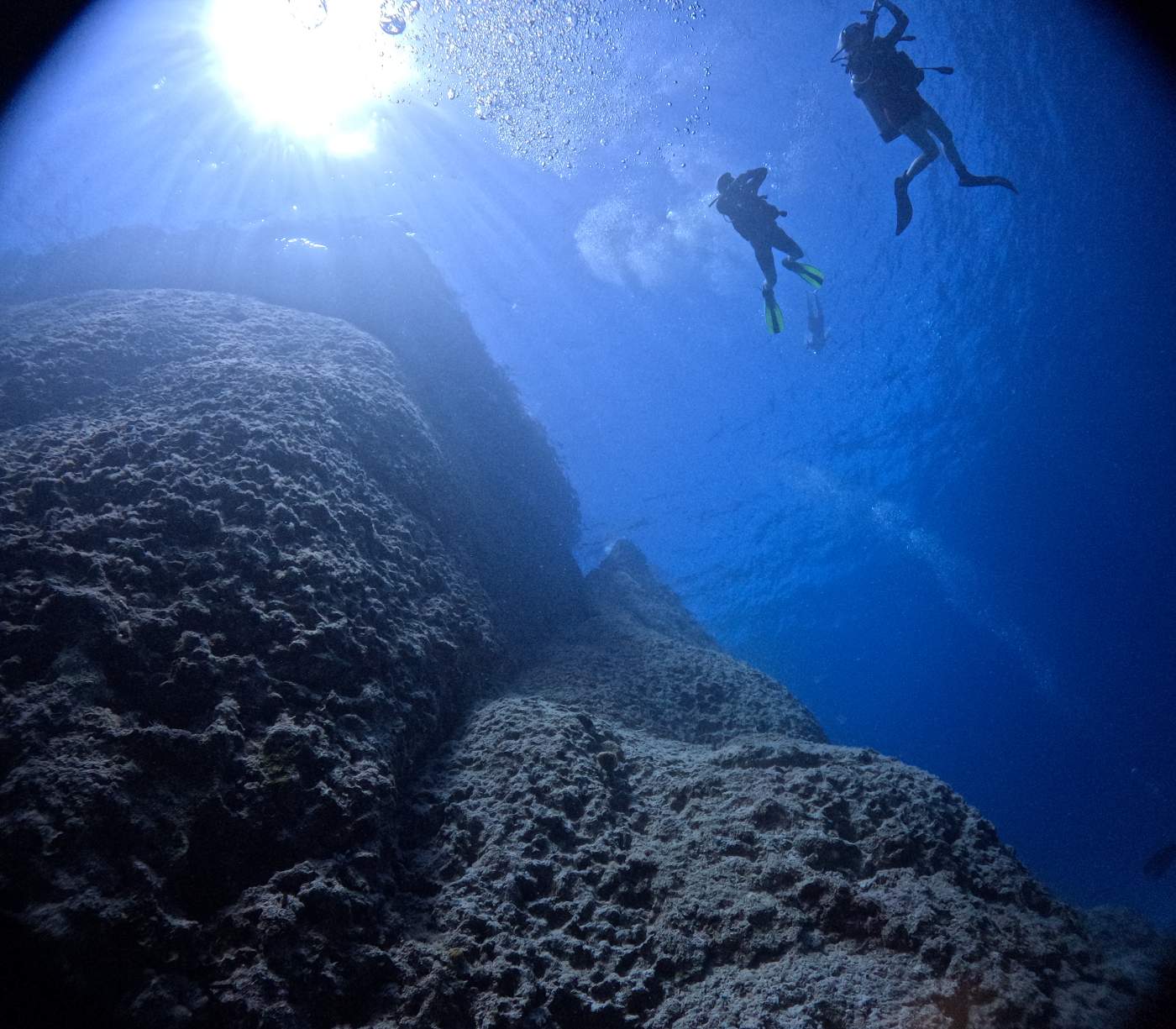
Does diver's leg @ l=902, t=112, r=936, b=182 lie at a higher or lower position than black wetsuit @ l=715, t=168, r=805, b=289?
lower

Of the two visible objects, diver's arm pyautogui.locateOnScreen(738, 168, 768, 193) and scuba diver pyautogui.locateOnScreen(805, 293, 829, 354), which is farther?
scuba diver pyautogui.locateOnScreen(805, 293, 829, 354)

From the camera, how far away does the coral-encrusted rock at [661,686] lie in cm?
483

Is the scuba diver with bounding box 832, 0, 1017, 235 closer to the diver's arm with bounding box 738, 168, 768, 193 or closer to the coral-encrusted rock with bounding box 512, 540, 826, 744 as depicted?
the diver's arm with bounding box 738, 168, 768, 193

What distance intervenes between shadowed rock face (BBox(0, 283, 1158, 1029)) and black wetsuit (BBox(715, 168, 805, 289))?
976cm

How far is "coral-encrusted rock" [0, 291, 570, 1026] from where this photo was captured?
178 cm

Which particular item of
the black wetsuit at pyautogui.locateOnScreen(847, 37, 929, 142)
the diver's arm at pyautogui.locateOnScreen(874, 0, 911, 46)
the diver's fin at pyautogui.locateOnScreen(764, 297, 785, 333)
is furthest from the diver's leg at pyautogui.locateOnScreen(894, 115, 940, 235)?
the diver's fin at pyautogui.locateOnScreen(764, 297, 785, 333)

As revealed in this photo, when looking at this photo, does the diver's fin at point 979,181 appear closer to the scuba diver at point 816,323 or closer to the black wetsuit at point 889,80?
the black wetsuit at point 889,80

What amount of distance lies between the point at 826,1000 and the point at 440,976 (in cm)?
146

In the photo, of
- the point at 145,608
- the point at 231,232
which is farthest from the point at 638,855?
the point at 231,232

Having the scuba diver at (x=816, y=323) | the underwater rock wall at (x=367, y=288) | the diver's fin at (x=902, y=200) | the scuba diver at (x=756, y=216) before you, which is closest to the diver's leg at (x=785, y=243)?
the scuba diver at (x=756, y=216)

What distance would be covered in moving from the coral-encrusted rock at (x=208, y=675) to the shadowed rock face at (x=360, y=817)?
13 millimetres

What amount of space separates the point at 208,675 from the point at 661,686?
12.8 feet

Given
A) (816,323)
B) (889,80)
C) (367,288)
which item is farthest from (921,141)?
(816,323)

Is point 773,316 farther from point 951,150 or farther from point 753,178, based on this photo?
point 951,150
